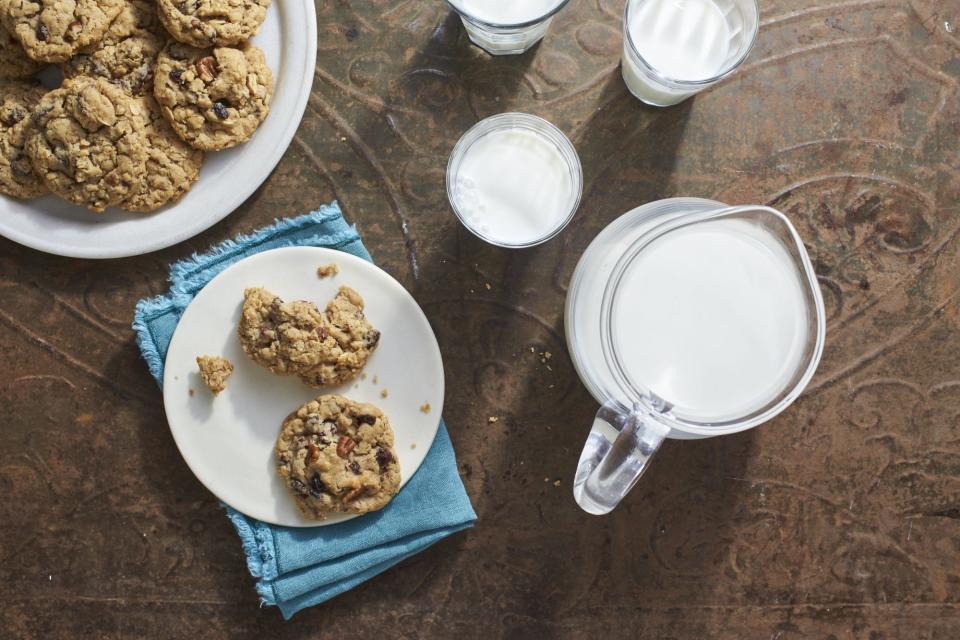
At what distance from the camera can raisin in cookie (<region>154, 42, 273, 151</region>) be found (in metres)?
1.30

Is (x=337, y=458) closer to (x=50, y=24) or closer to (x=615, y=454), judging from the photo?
(x=615, y=454)

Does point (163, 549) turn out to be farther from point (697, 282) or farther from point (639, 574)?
point (697, 282)

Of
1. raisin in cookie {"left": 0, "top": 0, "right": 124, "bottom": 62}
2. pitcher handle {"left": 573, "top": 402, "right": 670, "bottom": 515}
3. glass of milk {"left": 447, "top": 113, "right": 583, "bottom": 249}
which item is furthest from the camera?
glass of milk {"left": 447, "top": 113, "right": 583, "bottom": 249}

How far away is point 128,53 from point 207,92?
0.17m

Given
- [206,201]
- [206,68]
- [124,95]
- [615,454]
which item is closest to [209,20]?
[206,68]

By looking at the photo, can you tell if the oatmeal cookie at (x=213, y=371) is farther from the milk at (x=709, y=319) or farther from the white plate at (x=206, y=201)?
the milk at (x=709, y=319)

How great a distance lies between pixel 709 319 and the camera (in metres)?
Answer: 1.10

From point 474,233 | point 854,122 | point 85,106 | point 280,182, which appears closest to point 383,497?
point 474,233

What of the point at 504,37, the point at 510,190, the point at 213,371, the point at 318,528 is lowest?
the point at 318,528

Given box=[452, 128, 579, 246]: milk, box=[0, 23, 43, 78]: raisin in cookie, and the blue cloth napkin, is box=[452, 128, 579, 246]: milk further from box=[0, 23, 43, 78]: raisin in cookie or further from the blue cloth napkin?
box=[0, 23, 43, 78]: raisin in cookie

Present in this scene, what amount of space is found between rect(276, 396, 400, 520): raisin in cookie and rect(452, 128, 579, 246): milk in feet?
1.37

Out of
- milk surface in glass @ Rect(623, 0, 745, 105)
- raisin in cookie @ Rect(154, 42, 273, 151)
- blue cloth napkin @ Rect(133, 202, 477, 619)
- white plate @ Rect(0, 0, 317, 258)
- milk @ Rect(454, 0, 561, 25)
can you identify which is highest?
milk @ Rect(454, 0, 561, 25)

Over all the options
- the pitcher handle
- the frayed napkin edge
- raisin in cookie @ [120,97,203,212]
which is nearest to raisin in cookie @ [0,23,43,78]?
raisin in cookie @ [120,97,203,212]

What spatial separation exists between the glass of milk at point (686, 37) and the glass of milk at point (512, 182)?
0.21 m
